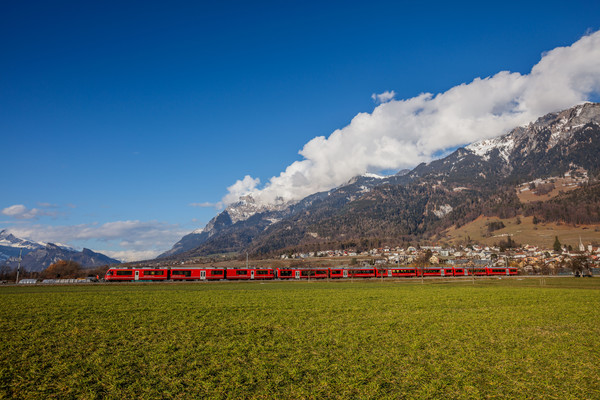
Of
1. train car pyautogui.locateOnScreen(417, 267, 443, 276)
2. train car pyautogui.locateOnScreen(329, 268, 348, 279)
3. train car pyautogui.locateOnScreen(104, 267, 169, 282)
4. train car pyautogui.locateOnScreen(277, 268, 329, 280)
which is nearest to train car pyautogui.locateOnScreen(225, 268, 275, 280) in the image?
train car pyautogui.locateOnScreen(277, 268, 329, 280)

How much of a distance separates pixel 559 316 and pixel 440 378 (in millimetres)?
17991

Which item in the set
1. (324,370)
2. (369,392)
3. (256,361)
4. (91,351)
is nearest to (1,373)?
(91,351)

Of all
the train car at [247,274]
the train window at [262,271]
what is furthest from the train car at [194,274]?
the train window at [262,271]

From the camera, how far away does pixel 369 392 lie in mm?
9195

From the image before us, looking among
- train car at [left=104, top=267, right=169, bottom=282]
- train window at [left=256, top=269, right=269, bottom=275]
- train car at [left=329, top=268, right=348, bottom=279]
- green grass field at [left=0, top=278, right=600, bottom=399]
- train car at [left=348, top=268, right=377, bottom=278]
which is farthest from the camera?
train car at [left=348, top=268, right=377, bottom=278]

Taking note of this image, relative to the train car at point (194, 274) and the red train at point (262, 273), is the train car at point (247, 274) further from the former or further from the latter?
the train car at point (194, 274)

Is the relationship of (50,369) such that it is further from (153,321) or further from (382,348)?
(382,348)

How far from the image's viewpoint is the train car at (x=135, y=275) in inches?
3322

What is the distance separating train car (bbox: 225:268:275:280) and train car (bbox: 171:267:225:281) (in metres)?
2.79

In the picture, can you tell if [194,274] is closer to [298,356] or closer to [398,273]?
[398,273]

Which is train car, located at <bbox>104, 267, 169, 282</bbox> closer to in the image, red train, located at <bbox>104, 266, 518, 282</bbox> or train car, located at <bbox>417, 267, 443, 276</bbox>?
red train, located at <bbox>104, 266, 518, 282</bbox>

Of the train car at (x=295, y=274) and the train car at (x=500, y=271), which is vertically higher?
the train car at (x=295, y=274)

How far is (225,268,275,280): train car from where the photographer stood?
301 ft

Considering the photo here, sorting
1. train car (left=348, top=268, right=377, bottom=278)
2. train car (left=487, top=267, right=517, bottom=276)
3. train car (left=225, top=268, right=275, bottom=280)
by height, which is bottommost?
train car (left=487, top=267, right=517, bottom=276)
